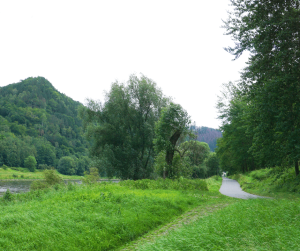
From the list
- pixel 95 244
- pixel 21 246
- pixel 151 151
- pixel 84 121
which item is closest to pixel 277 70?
pixel 95 244

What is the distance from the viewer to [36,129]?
16175cm

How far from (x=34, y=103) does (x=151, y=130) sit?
18539 cm

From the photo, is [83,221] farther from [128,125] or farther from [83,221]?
[128,125]

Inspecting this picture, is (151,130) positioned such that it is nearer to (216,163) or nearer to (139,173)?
(139,173)

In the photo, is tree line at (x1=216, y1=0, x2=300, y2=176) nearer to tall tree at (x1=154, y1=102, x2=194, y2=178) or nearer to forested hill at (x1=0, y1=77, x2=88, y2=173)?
tall tree at (x1=154, y1=102, x2=194, y2=178)

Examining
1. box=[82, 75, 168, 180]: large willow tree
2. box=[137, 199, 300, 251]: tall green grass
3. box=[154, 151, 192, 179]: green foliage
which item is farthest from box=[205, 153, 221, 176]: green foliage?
box=[137, 199, 300, 251]: tall green grass

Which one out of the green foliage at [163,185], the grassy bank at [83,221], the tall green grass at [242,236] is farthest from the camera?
the green foliage at [163,185]

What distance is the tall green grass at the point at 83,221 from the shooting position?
6.07m

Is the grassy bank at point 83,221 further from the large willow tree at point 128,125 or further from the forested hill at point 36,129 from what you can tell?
the forested hill at point 36,129

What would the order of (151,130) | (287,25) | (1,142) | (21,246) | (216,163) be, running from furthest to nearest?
(1,142) → (216,163) → (151,130) → (287,25) → (21,246)

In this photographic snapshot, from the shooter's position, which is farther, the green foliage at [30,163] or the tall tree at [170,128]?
the green foliage at [30,163]

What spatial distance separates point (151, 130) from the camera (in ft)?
88.1

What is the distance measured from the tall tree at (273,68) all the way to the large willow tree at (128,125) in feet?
46.9

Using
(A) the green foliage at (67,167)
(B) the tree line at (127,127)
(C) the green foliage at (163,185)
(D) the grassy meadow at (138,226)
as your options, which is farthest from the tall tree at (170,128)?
(A) the green foliage at (67,167)
